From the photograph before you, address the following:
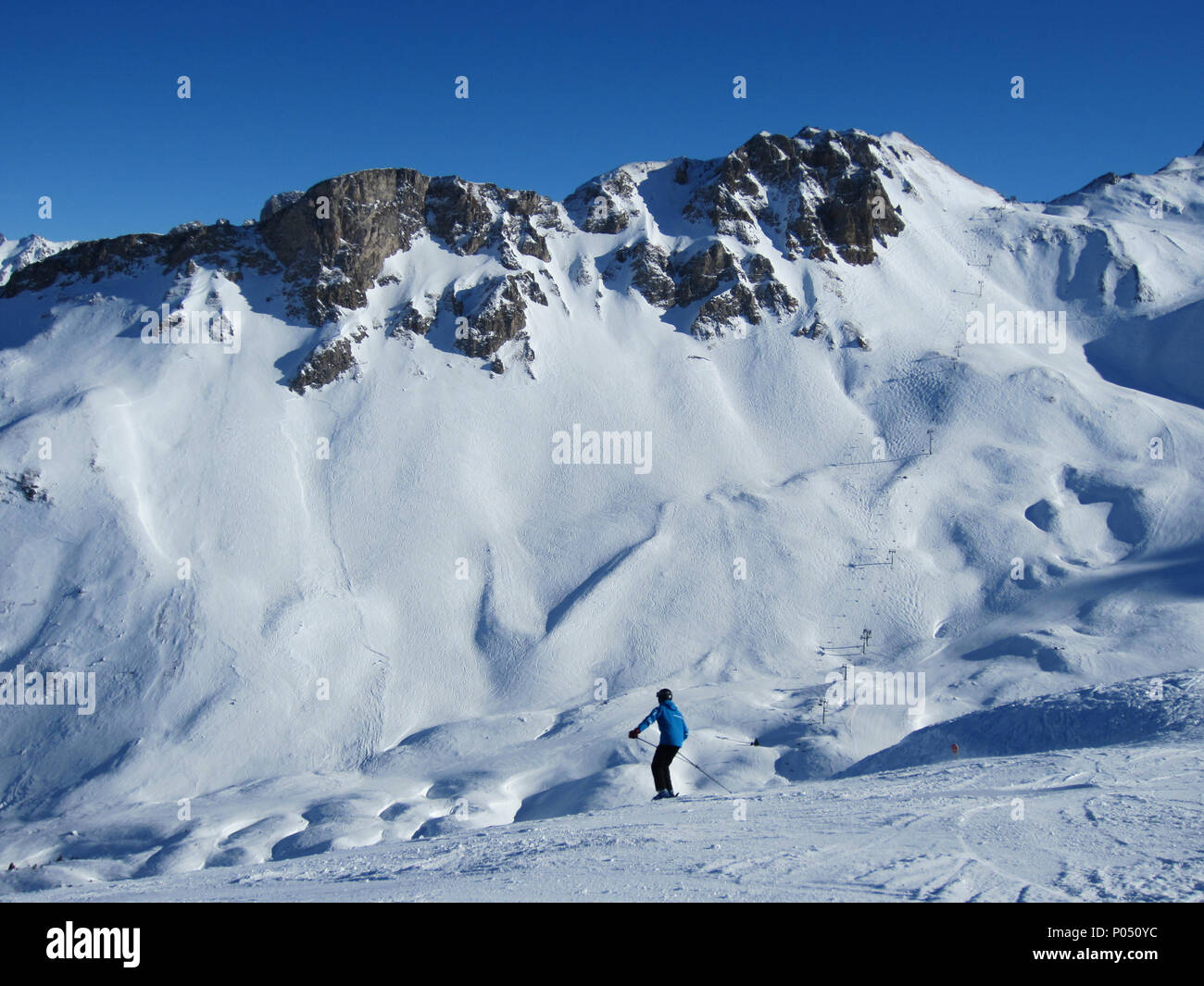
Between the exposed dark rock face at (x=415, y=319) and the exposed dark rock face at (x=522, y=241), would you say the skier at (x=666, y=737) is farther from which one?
the exposed dark rock face at (x=415, y=319)

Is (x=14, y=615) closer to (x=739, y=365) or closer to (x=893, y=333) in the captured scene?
A: (x=739, y=365)

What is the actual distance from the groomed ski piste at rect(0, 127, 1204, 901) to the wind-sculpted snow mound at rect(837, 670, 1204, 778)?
94mm

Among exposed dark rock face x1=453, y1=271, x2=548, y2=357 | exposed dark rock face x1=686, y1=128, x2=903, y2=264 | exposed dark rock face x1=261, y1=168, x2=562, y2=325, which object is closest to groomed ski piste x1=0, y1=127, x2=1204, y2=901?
exposed dark rock face x1=453, y1=271, x2=548, y2=357

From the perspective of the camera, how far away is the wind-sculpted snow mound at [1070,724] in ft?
47.0

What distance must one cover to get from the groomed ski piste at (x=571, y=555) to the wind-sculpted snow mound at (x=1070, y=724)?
94 millimetres

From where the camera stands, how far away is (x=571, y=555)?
5138 centimetres

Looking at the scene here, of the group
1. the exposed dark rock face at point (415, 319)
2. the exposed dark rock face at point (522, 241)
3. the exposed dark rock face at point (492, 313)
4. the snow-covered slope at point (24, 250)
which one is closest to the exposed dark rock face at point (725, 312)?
the exposed dark rock face at point (522, 241)

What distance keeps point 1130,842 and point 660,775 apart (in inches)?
253

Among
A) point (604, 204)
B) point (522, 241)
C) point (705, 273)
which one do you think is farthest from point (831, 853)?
point (604, 204)

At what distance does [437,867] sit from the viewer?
8.45 meters

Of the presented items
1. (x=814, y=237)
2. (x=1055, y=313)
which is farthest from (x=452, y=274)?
(x=1055, y=313)

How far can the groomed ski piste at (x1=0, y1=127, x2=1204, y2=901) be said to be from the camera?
34812 millimetres

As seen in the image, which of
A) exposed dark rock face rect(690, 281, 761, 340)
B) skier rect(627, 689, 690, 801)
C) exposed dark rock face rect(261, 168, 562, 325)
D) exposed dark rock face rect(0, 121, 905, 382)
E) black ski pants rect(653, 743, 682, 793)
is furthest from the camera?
exposed dark rock face rect(690, 281, 761, 340)

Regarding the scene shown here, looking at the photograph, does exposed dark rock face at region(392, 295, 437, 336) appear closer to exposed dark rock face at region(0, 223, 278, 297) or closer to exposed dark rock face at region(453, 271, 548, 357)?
exposed dark rock face at region(453, 271, 548, 357)
